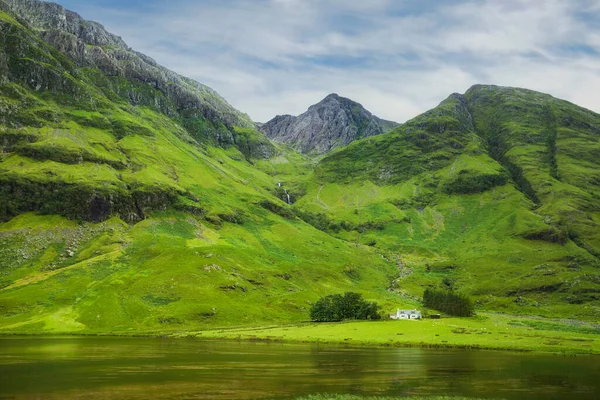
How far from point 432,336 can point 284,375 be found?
268 ft

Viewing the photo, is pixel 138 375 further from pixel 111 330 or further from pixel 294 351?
pixel 111 330

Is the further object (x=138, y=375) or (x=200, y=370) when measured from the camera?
(x=200, y=370)

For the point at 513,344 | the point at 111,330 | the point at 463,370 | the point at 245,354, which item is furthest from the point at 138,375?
the point at 111,330

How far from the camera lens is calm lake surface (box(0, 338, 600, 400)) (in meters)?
58.4

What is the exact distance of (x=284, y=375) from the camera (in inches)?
2862

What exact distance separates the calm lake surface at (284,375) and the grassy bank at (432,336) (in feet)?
58.3

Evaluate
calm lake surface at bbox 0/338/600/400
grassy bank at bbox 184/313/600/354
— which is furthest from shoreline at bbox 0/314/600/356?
calm lake surface at bbox 0/338/600/400

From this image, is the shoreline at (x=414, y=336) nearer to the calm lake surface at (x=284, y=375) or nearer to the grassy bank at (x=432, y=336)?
the grassy bank at (x=432, y=336)

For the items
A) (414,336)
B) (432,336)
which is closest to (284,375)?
(414,336)

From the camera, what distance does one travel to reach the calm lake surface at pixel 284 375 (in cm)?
5841

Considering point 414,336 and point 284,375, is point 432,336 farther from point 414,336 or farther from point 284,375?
point 284,375

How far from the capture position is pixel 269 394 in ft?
188

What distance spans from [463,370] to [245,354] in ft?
154

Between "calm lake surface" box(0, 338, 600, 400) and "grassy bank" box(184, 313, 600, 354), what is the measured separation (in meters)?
17.8
